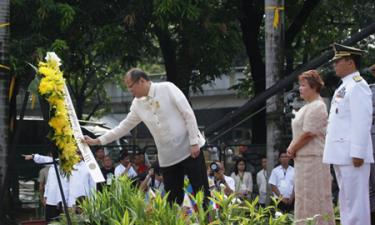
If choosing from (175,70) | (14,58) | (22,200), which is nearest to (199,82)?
(175,70)

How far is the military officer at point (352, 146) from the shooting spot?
7195 mm

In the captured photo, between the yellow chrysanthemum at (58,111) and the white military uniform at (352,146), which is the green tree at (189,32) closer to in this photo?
the yellow chrysanthemum at (58,111)

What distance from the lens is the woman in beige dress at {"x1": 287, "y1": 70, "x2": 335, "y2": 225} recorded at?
313 inches

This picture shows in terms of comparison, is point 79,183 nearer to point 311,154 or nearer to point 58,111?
point 58,111

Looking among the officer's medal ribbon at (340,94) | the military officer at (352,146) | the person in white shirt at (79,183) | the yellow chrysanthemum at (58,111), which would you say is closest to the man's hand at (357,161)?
the military officer at (352,146)

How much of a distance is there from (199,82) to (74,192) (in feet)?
26.7

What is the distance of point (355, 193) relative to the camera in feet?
24.0

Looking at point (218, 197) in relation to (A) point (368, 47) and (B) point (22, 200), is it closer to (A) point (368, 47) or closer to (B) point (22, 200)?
(B) point (22, 200)

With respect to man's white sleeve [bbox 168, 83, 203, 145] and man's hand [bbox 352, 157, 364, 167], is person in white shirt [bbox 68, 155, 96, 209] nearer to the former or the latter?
man's white sleeve [bbox 168, 83, 203, 145]

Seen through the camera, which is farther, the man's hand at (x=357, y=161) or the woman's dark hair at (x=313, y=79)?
the woman's dark hair at (x=313, y=79)

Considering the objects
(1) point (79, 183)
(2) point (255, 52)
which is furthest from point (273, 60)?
(2) point (255, 52)

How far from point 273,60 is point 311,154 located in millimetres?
4983

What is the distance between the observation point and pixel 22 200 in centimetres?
1953

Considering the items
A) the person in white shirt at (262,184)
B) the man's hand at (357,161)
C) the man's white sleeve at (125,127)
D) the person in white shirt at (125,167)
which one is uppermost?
the man's white sleeve at (125,127)
